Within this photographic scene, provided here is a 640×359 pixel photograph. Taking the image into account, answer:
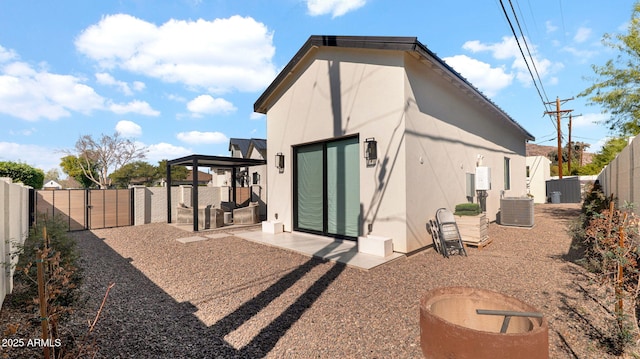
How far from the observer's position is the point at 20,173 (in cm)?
1151

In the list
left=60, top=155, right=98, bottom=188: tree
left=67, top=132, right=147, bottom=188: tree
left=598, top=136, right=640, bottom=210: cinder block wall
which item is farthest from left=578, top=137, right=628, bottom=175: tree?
left=60, top=155, right=98, bottom=188: tree

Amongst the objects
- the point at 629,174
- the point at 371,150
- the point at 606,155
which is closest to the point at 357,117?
the point at 371,150

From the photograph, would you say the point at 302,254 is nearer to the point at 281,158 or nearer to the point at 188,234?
the point at 281,158

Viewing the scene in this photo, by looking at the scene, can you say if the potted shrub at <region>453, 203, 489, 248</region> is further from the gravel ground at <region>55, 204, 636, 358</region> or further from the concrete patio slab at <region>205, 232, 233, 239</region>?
the concrete patio slab at <region>205, 232, 233, 239</region>

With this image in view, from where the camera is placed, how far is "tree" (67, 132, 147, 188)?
28969mm

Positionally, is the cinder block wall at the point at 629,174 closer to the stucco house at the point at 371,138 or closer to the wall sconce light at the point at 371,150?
the stucco house at the point at 371,138

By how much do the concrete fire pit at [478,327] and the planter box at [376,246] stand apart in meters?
3.53

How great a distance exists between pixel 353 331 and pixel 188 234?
7.99 meters

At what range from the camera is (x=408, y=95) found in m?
6.27

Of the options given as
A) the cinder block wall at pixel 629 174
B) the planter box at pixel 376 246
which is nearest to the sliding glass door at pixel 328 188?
the planter box at pixel 376 246

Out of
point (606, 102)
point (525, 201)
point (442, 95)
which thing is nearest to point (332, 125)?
point (442, 95)

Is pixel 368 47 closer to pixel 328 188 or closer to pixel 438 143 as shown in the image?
pixel 438 143

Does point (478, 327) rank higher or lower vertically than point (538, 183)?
lower

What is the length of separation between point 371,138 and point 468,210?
10.3 feet
